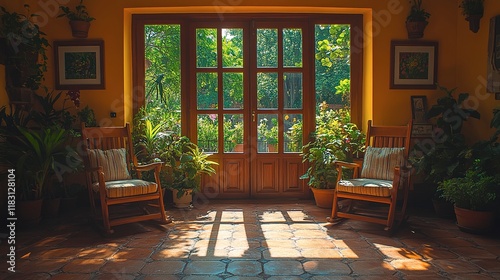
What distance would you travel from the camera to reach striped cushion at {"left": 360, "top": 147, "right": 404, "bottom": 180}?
4046mm

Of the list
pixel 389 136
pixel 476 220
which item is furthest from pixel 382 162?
pixel 476 220

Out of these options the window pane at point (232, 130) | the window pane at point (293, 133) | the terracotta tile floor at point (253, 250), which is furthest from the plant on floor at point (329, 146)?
the window pane at point (232, 130)

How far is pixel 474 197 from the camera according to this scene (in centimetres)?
363

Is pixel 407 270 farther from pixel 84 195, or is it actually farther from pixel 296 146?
pixel 84 195

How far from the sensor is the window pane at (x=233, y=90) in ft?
16.8

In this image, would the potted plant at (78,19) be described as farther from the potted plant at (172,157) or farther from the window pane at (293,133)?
the window pane at (293,133)

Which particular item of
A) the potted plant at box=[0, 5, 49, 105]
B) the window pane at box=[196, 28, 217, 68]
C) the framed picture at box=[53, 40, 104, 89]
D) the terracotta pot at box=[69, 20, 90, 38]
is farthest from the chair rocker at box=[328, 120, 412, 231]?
the potted plant at box=[0, 5, 49, 105]

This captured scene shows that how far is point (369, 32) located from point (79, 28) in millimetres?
3355

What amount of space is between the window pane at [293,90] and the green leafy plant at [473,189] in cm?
197

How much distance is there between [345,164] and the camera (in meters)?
4.11

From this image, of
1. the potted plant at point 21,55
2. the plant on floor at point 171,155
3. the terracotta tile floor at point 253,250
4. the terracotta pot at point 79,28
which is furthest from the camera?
the plant on floor at point 171,155

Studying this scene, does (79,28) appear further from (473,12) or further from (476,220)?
(476,220)

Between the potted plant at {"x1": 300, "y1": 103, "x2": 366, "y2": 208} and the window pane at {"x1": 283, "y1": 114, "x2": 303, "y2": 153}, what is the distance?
133 millimetres

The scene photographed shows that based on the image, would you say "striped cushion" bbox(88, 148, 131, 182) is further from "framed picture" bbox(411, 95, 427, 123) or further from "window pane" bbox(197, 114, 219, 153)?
"framed picture" bbox(411, 95, 427, 123)
